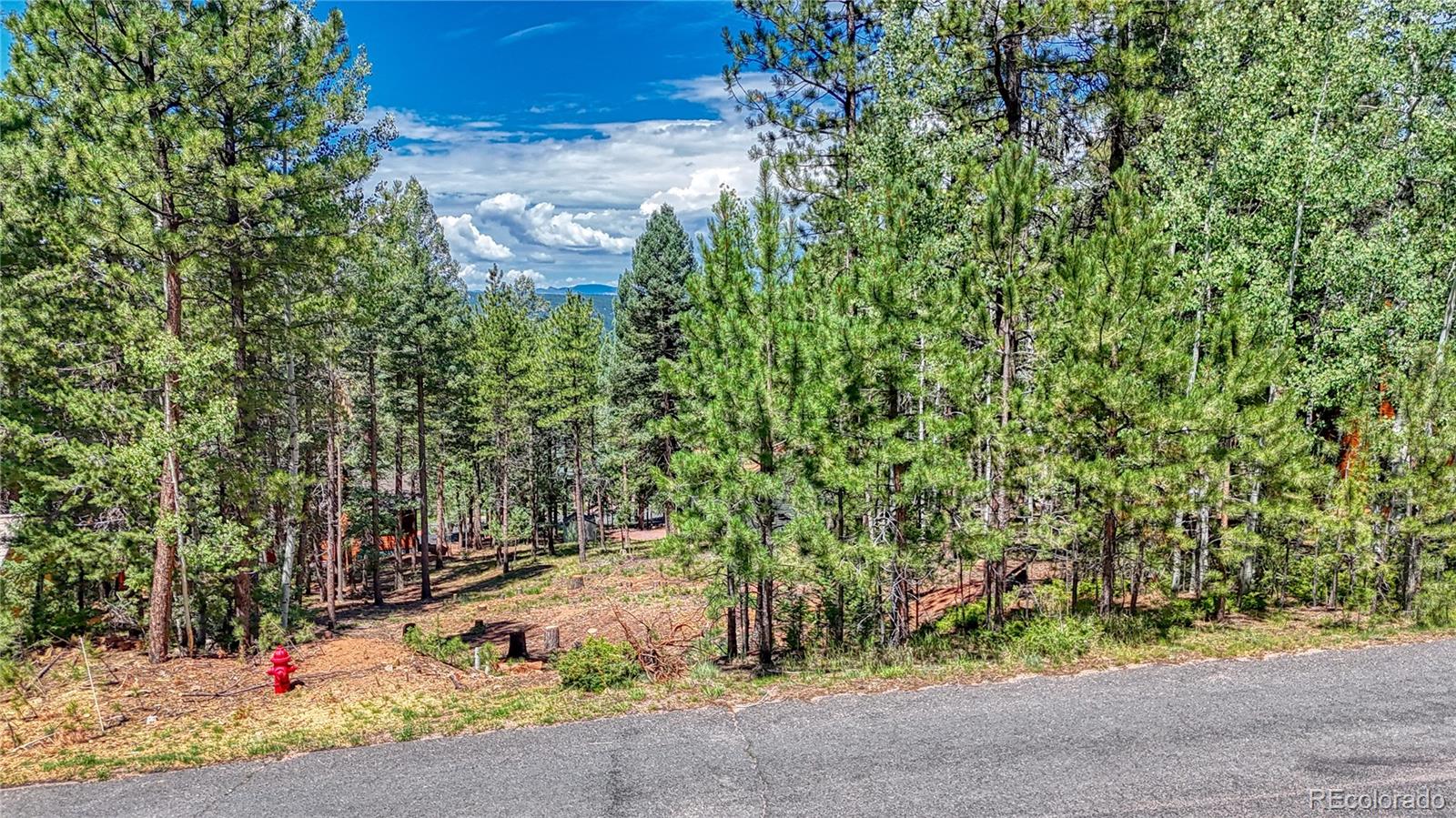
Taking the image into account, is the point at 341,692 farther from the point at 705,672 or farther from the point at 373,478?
the point at 373,478

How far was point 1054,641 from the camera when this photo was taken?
9938 mm

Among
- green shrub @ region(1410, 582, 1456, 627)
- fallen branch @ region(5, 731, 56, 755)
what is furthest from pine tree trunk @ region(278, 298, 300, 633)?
green shrub @ region(1410, 582, 1456, 627)

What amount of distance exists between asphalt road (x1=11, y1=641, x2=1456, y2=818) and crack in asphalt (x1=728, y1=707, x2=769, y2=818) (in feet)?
0.06

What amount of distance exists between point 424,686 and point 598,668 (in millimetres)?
3729

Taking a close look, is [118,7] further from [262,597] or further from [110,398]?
[262,597]

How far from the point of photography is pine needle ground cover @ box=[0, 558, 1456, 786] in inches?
328

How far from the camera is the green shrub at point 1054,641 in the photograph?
31.6 feet

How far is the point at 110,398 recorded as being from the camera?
484 inches

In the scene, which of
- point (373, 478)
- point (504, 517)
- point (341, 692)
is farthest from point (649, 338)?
point (341, 692)

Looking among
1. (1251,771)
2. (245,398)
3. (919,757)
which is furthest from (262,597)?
(1251,771)

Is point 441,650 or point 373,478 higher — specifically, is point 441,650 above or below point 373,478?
below

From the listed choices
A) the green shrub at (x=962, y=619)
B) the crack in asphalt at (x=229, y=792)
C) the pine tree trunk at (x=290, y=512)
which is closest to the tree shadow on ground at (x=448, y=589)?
the pine tree trunk at (x=290, y=512)

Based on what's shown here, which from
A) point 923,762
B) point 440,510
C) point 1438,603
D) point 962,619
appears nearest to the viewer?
point 923,762
